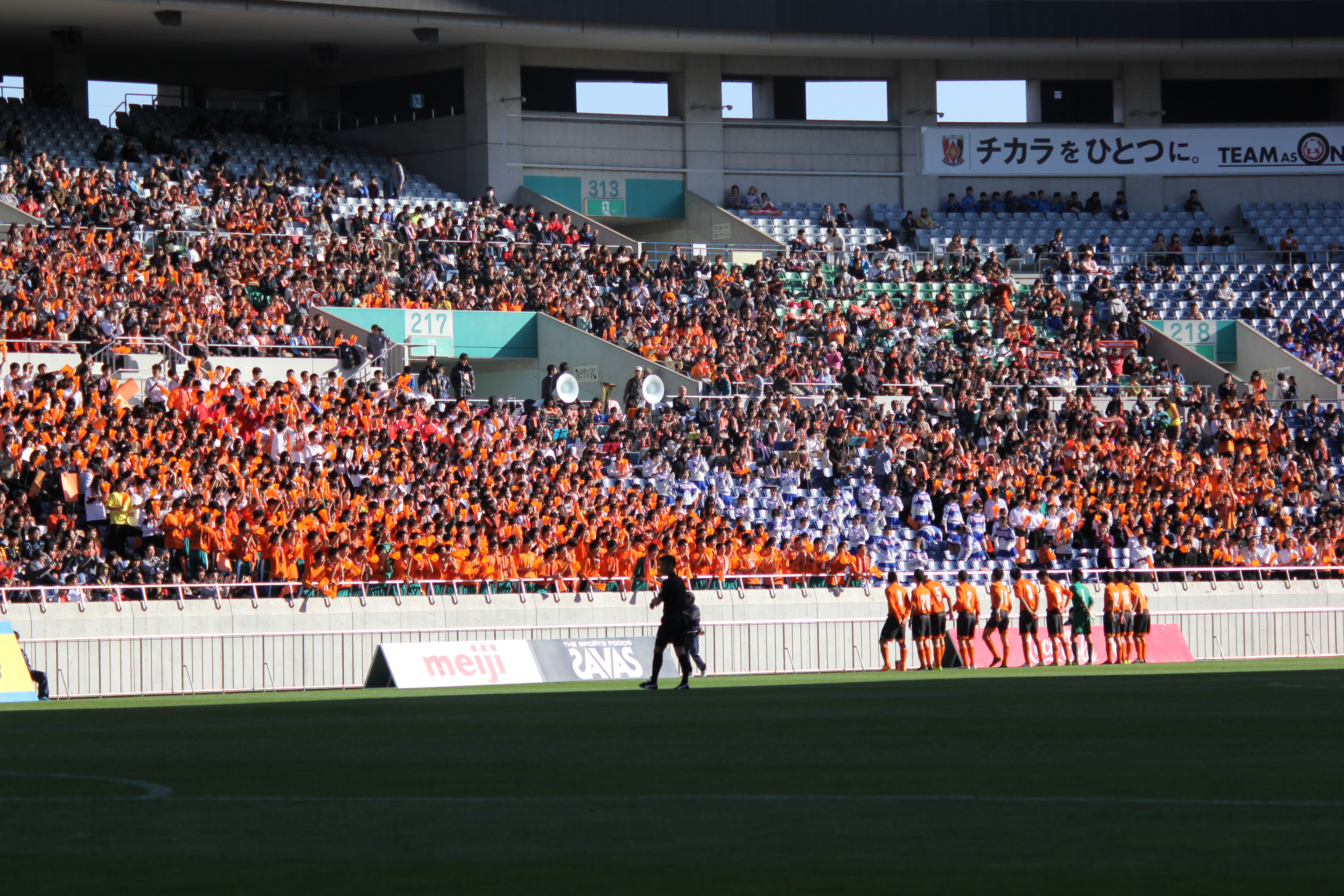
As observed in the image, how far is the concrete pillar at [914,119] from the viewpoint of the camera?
2130 inches

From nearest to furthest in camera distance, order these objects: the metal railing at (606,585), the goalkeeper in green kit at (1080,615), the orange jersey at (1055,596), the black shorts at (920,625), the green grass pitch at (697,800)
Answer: the green grass pitch at (697,800) < the metal railing at (606,585) < the black shorts at (920,625) < the orange jersey at (1055,596) < the goalkeeper in green kit at (1080,615)

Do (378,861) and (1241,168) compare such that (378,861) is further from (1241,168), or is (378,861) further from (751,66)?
(1241,168)

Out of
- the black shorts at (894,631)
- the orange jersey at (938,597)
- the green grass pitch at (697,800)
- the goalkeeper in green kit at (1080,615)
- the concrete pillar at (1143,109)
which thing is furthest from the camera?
the concrete pillar at (1143,109)

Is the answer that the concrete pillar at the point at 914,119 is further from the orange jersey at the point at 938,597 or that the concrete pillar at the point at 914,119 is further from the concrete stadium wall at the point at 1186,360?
the orange jersey at the point at 938,597

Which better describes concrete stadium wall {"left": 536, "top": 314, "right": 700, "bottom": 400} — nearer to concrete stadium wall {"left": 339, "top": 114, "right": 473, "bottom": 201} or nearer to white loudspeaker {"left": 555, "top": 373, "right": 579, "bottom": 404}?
white loudspeaker {"left": 555, "top": 373, "right": 579, "bottom": 404}

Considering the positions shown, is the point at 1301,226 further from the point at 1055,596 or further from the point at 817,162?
the point at 1055,596

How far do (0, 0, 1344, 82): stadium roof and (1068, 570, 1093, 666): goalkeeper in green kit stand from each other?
81.4ft

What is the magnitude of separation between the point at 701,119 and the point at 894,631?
95.4 ft

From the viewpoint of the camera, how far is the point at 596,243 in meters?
45.8

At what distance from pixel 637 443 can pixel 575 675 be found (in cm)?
995

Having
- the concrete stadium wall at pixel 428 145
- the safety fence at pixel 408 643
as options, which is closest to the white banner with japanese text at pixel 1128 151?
the concrete stadium wall at pixel 428 145

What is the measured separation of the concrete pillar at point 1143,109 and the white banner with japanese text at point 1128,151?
33 centimetres

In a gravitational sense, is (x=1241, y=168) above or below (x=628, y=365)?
above

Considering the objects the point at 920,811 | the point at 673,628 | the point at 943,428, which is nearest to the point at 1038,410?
the point at 943,428
